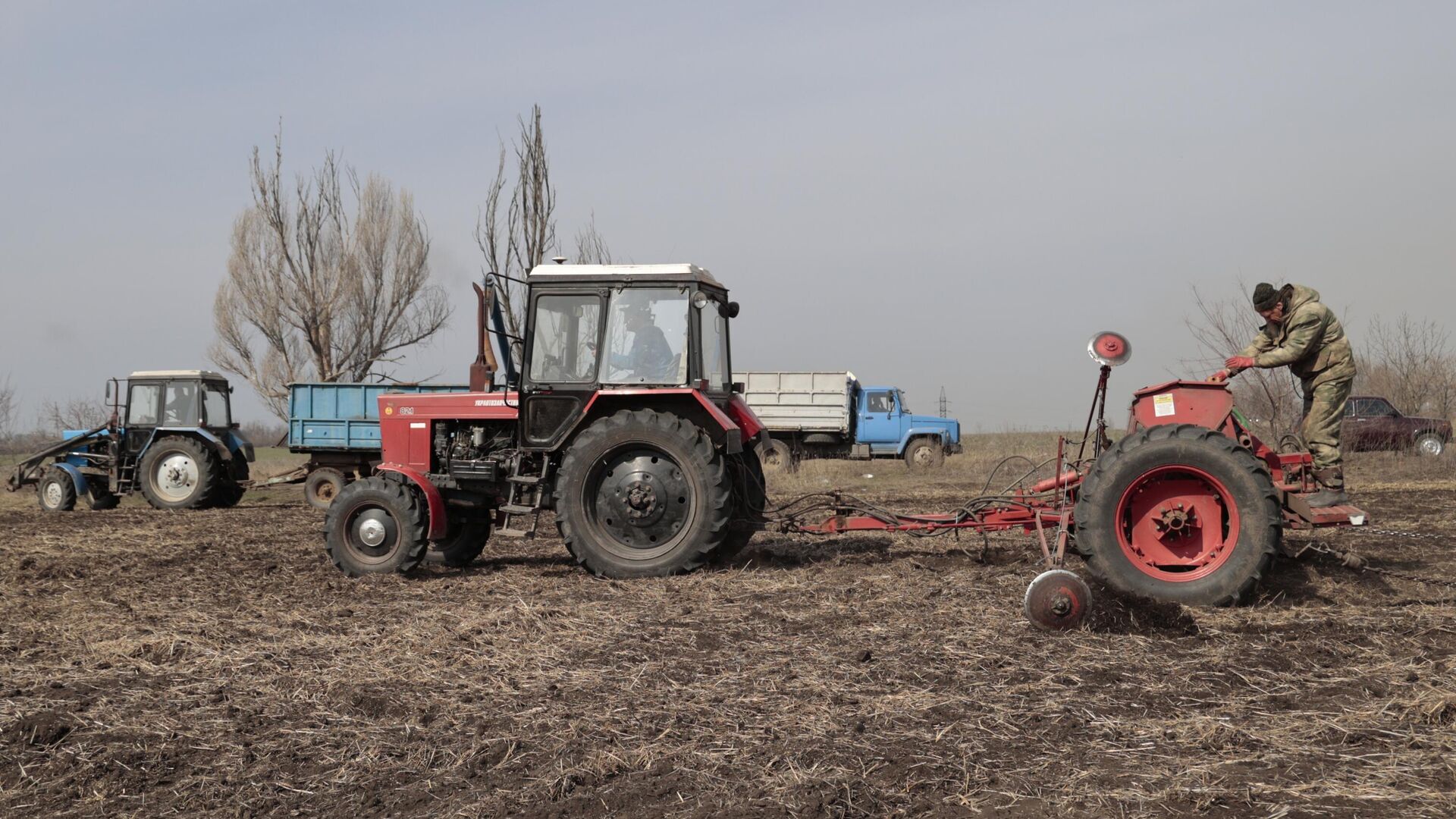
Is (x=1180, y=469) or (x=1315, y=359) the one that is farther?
(x=1315, y=359)

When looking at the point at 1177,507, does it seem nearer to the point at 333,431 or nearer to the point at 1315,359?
the point at 1315,359

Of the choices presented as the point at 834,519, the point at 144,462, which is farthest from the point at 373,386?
the point at 834,519

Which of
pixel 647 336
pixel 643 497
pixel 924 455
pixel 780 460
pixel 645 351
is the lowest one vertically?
pixel 780 460

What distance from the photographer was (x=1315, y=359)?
6.46m

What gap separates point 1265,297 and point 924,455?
16.0 meters

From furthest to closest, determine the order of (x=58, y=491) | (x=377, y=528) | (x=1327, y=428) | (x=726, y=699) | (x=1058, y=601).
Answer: (x=58, y=491) < (x=377, y=528) < (x=1327, y=428) < (x=1058, y=601) < (x=726, y=699)

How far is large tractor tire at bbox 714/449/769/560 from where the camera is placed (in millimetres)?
7887

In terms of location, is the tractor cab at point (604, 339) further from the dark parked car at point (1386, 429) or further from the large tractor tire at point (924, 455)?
the dark parked car at point (1386, 429)

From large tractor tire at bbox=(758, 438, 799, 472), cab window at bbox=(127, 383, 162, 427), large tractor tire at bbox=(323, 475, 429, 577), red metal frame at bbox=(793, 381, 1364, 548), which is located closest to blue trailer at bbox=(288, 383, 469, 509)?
cab window at bbox=(127, 383, 162, 427)

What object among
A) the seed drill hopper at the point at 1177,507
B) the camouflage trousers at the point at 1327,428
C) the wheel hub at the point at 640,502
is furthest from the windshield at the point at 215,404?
the camouflage trousers at the point at 1327,428

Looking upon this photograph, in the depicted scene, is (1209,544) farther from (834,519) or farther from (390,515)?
(390,515)

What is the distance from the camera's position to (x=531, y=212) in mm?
18531

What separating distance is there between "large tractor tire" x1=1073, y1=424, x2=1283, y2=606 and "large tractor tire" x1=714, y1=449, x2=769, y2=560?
2642 mm

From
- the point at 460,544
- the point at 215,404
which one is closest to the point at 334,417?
the point at 215,404
